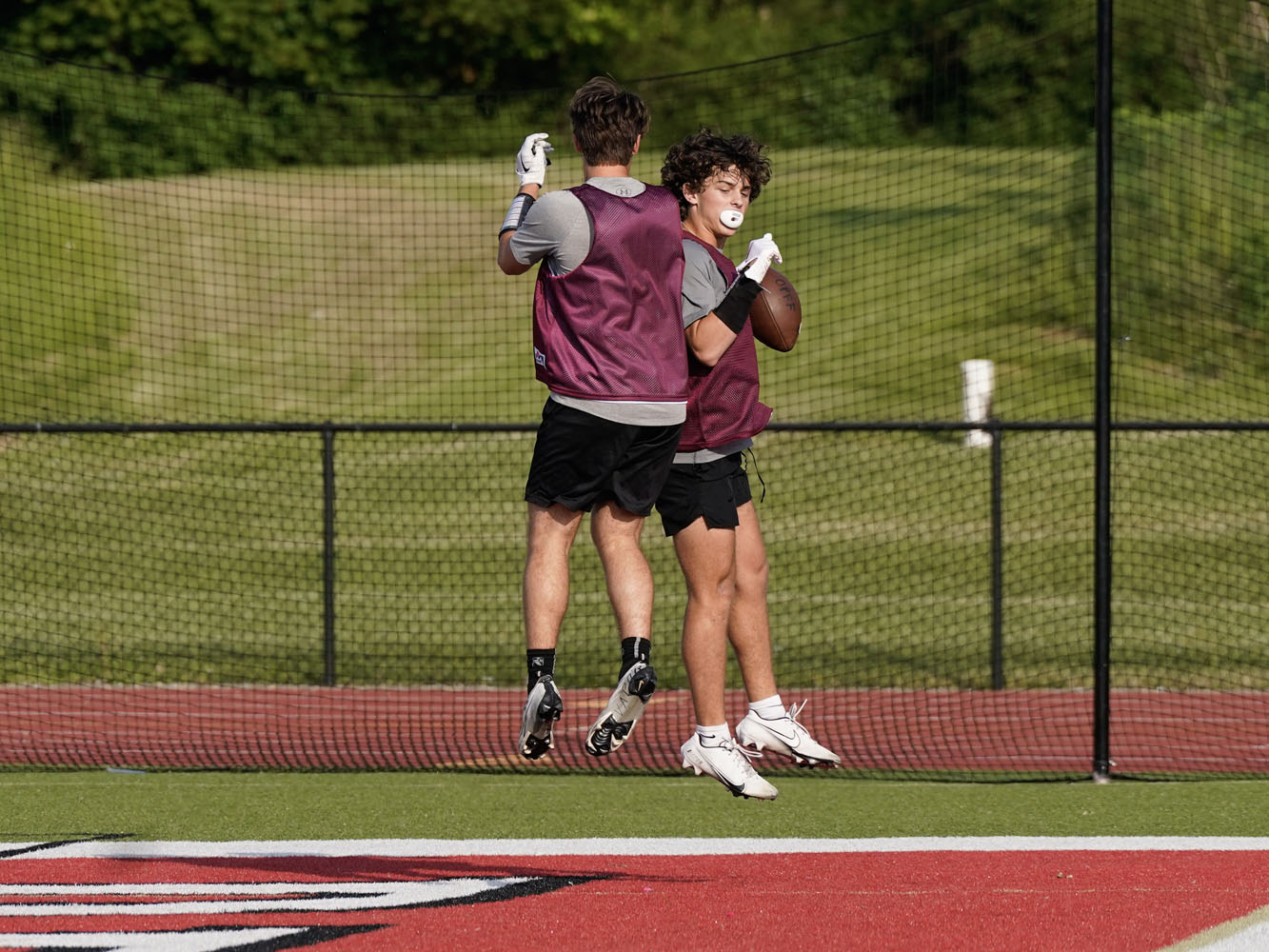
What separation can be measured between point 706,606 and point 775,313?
1.05 metres

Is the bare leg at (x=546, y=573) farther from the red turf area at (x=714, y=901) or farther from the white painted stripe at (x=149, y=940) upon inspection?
the white painted stripe at (x=149, y=940)

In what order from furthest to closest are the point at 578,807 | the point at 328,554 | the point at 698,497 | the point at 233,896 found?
1. the point at 328,554
2. the point at 578,807
3. the point at 233,896
4. the point at 698,497

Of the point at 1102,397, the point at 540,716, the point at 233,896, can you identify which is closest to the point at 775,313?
the point at 540,716

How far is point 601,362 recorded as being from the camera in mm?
5773

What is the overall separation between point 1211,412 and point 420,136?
17624 mm

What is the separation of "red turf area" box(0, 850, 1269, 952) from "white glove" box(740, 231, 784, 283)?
6.98 feet

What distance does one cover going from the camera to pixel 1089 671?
13.1 metres

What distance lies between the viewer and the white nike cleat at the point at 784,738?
6523mm

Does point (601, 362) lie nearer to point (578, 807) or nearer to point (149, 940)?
point (149, 940)

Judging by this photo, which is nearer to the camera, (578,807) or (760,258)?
(760,258)

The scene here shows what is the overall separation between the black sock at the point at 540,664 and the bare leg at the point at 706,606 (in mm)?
654

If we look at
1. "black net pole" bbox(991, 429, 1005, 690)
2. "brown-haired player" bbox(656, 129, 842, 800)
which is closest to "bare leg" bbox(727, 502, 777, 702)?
"brown-haired player" bbox(656, 129, 842, 800)

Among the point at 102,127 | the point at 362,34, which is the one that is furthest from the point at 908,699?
the point at 362,34

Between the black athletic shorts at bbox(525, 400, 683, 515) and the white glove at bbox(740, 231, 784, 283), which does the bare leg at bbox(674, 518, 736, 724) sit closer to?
the black athletic shorts at bbox(525, 400, 683, 515)
